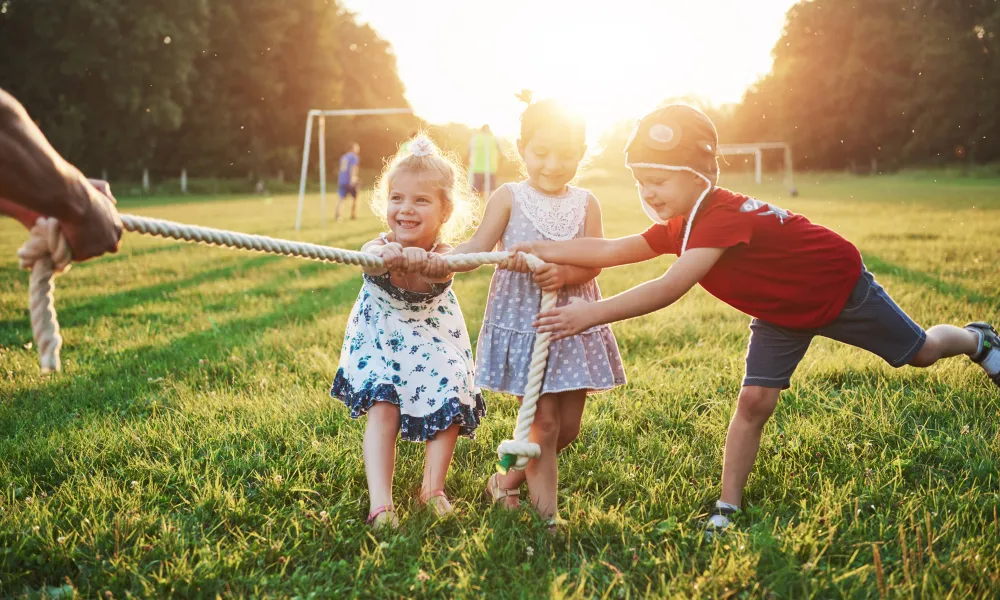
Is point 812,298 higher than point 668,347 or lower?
higher

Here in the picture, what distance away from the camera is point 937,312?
5664 mm

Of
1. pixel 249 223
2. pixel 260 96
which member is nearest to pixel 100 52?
pixel 260 96

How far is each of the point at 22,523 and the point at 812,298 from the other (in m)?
2.95

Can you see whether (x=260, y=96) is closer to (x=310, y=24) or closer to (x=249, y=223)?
(x=310, y=24)

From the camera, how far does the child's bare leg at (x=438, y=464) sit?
2904mm

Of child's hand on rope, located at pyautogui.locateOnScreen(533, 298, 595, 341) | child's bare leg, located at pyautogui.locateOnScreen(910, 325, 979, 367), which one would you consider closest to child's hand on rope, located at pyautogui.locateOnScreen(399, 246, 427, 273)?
child's hand on rope, located at pyautogui.locateOnScreen(533, 298, 595, 341)

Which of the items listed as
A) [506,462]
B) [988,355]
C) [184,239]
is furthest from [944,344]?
[184,239]

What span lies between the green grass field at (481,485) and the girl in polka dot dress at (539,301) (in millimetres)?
254

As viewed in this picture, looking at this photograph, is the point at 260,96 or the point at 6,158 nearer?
the point at 6,158

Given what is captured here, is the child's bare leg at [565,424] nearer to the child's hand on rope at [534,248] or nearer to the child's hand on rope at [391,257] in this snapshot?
the child's hand on rope at [534,248]

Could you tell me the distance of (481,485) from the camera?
3.04m

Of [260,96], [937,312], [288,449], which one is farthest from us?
[260,96]

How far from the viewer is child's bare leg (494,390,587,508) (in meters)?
3.00

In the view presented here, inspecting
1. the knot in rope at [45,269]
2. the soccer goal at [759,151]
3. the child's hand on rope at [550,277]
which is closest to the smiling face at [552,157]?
the child's hand on rope at [550,277]
